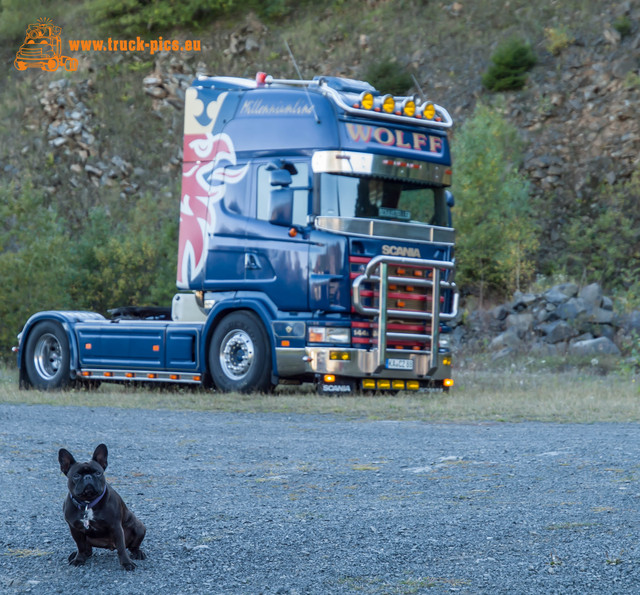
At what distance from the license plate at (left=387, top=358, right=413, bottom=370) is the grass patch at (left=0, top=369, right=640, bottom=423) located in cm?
47

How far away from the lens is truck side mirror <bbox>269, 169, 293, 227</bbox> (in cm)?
1518

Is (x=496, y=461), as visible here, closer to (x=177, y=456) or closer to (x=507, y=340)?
(x=177, y=456)

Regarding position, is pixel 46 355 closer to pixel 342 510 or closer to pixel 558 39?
pixel 342 510

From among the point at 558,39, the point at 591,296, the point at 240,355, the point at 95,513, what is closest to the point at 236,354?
the point at 240,355

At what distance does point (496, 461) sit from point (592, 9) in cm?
3934

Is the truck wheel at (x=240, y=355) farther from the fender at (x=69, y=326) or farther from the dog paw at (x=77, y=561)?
the dog paw at (x=77, y=561)

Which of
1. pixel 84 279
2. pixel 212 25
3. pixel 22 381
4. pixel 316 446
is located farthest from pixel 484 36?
pixel 316 446

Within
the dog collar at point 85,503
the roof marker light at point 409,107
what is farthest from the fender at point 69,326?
the dog collar at point 85,503

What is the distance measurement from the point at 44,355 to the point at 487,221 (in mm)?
20476

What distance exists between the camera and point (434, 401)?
49.5 feet

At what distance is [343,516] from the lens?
6328mm

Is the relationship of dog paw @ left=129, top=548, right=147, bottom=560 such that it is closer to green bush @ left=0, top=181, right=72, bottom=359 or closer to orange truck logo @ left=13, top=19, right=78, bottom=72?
green bush @ left=0, top=181, right=72, bottom=359

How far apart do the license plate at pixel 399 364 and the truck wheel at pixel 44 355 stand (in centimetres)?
581

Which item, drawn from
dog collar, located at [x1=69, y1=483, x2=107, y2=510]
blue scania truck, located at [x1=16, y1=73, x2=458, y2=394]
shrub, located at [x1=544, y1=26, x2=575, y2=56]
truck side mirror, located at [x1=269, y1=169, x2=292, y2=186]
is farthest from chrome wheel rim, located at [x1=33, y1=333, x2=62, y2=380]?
shrub, located at [x1=544, y1=26, x2=575, y2=56]
